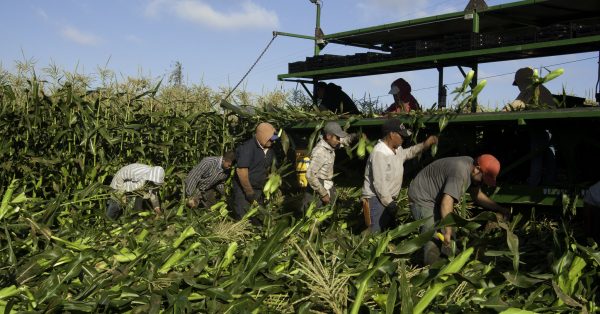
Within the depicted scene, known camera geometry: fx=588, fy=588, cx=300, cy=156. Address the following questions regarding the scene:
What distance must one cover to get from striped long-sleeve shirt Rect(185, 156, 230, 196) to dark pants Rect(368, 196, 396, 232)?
2204 mm

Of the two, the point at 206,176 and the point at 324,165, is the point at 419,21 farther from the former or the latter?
the point at 206,176

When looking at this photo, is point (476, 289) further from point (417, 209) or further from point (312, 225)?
point (417, 209)

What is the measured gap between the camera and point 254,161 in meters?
6.97

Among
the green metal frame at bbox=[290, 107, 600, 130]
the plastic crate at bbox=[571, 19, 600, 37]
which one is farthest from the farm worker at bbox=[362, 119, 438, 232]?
the plastic crate at bbox=[571, 19, 600, 37]

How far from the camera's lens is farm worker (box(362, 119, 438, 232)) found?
5.63 m

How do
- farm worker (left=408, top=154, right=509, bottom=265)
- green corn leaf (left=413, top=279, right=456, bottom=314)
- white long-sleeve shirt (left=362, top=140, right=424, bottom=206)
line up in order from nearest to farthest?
1. green corn leaf (left=413, top=279, right=456, bottom=314)
2. farm worker (left=408, top=154, right=509, bottom=265)
3. white long-sleeve shirt (left=362, top=140, right=424, bottom=206)

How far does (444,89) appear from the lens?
723 cm

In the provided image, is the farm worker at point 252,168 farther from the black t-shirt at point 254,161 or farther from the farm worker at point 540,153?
the farm worker at point 540,153

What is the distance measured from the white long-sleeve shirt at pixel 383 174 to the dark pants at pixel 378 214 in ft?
0.22

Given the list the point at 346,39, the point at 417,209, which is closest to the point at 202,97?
the point at 346,39

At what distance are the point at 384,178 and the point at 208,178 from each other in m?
2.41

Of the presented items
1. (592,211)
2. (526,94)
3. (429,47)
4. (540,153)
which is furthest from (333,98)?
(592,211)

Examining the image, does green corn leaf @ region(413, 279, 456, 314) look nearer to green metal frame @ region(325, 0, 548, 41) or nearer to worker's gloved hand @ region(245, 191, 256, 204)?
worker's gloved hand @ region(245, 191, 256, 204)

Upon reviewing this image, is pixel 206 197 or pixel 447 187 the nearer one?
pixel 447 187
